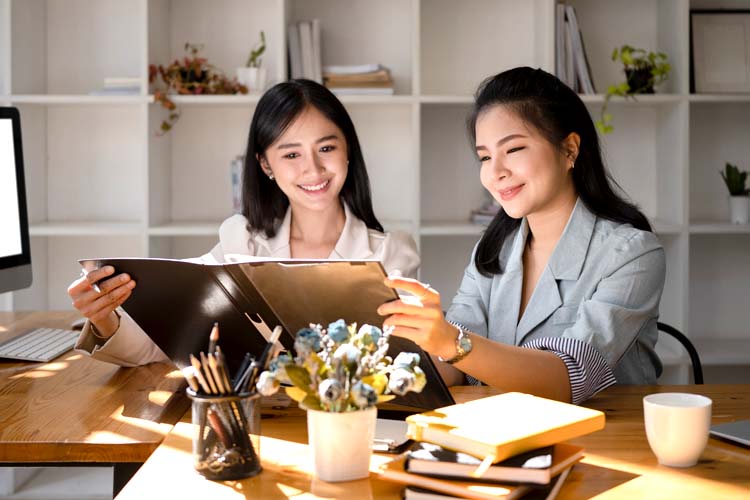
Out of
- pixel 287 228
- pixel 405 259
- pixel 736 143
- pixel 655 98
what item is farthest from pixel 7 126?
pixel 736 143

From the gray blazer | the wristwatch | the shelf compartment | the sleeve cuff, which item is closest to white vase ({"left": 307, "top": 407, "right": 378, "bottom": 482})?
the wristwatch

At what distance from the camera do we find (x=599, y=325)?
172 centimetres

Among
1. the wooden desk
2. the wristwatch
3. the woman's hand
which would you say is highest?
the woman's hand

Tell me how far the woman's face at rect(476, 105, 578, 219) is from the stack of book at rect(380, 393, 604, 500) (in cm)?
72

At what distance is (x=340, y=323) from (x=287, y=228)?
4.29 ft

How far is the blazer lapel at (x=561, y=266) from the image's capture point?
6.19ft

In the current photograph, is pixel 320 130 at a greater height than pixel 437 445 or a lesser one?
greater

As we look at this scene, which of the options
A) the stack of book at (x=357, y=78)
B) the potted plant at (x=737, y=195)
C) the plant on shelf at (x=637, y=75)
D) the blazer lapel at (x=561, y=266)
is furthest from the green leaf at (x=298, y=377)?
the potted plant at (x=737, y=195)

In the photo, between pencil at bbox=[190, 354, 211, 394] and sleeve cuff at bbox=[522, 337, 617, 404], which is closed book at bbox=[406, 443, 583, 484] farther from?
sleeve cuff at bbox=[522, 337, 617, 404]

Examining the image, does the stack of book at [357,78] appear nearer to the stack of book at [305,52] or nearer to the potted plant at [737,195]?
the stack of book at [305,52]

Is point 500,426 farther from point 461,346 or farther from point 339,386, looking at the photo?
point 461,346

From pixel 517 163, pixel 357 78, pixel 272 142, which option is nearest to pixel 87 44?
pixel 357 78

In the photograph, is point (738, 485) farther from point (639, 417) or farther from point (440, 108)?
point (440, 108)

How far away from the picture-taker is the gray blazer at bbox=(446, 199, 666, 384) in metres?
1.74
